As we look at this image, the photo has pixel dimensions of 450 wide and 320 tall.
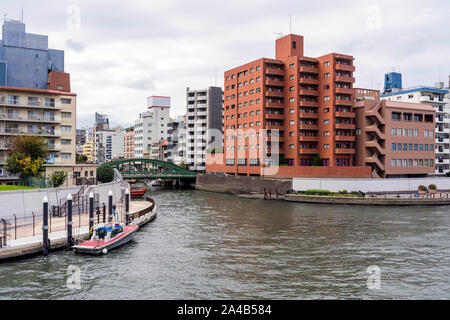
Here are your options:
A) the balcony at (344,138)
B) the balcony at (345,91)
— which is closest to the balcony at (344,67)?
the balcony at (345,91)

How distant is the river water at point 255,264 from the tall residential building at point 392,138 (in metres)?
38.2

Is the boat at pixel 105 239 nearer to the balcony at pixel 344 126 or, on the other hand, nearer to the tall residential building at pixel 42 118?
the tall residential building at pixel 42 118

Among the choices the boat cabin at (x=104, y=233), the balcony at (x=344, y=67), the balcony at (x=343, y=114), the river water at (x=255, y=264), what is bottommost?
the river water at (x=255, y=264)

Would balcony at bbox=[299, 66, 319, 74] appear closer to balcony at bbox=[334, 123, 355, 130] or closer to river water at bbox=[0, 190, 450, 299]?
balcony at bbox=[334, 123, 355, 130]

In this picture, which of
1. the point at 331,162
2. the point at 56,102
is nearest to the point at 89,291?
the point at 56,102

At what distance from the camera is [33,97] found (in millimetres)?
62062

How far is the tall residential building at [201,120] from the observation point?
13050 cm

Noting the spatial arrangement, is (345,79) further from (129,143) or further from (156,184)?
(129,143)

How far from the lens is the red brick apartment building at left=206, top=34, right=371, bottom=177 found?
8288 cm

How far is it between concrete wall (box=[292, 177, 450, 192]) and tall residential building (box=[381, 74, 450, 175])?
23829 mm

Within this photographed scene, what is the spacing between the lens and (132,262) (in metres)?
28.8
